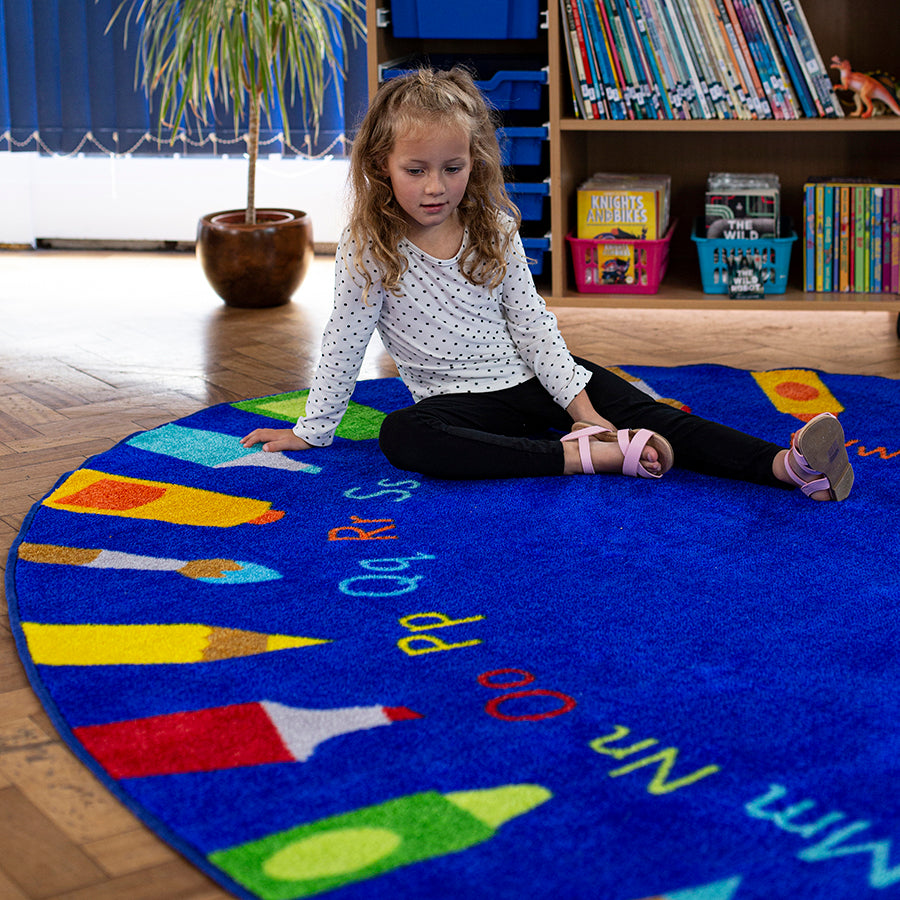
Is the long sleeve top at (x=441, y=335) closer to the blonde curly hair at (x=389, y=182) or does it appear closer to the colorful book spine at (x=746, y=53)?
the blonde curly hair at (x=389, y=182)

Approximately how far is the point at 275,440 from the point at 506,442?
14.2 inches

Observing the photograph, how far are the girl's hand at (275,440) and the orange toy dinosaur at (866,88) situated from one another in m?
1.27

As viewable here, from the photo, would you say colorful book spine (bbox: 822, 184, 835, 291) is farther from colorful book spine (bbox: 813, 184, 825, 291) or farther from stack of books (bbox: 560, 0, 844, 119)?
stack of books (bbox: 560, 0, 844, 119)

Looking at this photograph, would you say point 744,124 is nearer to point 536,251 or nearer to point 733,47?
point 733,47

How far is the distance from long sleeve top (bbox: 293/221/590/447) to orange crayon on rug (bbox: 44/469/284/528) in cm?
22

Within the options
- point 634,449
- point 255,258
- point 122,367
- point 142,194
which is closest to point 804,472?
point 634,449

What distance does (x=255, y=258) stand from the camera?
2.72 meters

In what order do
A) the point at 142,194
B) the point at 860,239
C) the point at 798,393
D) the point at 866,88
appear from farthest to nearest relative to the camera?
1. the point at 142,194
2. the point at 860,239
3. the point at 866,88
4. the point at 798,393

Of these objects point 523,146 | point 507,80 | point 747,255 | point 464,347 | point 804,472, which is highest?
point 507,80

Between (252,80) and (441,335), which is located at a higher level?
Answer: (252,80)

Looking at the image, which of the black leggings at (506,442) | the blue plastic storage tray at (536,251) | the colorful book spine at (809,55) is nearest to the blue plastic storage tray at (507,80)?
the blue plastic storage tray at (536,251)

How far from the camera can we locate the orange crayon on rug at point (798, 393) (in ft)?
6.06

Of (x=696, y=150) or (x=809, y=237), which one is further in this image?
(x=696, y=150)

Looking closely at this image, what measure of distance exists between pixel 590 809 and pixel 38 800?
16.6 inches
